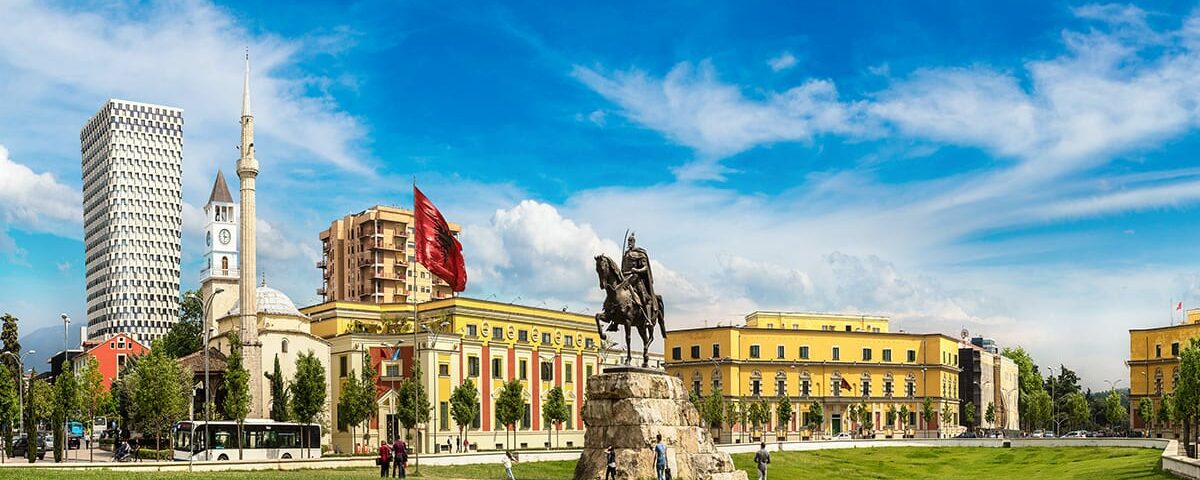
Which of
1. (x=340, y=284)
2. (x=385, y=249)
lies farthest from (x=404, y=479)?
(x=340, y=284)

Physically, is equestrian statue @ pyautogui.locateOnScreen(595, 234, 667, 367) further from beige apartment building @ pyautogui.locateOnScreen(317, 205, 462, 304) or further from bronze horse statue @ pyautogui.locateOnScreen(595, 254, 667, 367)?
beige apartment building @ pyautogui.locateOnScreen(317, 205, 462, 304)

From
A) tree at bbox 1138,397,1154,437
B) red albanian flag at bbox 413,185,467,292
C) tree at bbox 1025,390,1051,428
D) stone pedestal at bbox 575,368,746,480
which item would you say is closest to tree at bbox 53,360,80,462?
red albanian flag at bbox 413,185,467,292

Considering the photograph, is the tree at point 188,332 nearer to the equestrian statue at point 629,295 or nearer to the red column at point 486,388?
the red column at point 486,388

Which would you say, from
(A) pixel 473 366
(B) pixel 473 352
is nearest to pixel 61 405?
(A) pixel 473 366

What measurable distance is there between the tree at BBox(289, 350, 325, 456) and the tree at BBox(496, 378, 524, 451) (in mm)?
17866

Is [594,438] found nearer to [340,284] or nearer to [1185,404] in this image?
[1185,404]

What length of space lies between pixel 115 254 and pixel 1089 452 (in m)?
166

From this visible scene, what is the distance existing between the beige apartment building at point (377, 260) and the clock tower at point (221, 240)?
48.5 feet

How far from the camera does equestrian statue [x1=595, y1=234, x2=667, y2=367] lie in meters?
39.3

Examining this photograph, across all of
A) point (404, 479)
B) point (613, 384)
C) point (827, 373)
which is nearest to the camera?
point (613, 384)

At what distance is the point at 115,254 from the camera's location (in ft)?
643

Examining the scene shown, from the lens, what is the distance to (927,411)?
118m

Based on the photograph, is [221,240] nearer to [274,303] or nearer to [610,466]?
[274,303]

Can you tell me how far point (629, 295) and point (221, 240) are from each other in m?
110
